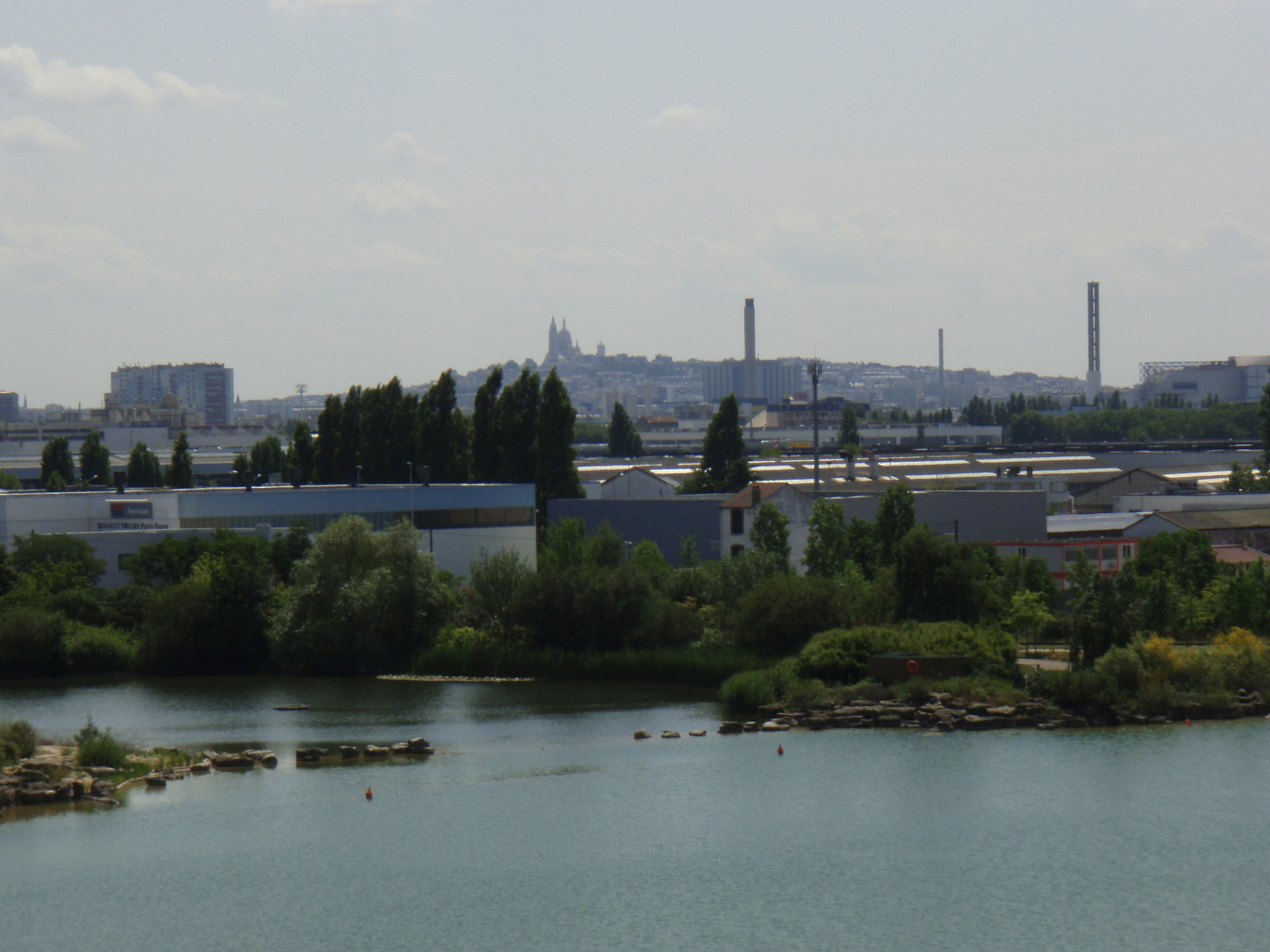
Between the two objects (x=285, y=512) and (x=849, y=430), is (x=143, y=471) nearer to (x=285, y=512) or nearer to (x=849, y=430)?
(x=285, y=512)

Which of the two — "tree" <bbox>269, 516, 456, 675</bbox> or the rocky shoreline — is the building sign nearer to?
"tree" <bbox>269, 516, 456, 675</bbox>

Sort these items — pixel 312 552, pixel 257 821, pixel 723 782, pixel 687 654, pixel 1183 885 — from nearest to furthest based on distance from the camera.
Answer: pixel 1183 885 → pixel 257 821 → pixel 723 782 → pixel 687 654 → pixel 312 552

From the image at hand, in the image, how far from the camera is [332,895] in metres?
16.6

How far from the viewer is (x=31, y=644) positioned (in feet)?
110

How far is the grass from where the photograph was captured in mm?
30500

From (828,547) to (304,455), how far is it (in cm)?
2335

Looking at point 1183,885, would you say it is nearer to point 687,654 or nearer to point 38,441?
point 687,654

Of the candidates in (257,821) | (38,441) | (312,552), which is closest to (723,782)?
(257,821)

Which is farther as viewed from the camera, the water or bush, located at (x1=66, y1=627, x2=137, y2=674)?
bush, located at (x1=66, y1=627, x2=137, y2=674)

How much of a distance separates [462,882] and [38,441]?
380ft

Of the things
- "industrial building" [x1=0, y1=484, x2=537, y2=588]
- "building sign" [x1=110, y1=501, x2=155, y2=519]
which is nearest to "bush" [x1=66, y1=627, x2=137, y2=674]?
"industrial building" [x1=0, y1=484, x2=537, y2=588]

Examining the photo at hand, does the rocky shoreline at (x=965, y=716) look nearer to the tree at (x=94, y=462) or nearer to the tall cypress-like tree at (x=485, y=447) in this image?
the tall cypress-like tree at (x=485, y=447)

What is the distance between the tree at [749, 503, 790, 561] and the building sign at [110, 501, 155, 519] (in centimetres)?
1723

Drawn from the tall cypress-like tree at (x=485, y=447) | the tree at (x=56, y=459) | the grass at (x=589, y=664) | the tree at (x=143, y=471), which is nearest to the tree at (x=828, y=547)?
the grass at (x=589, y=664)
